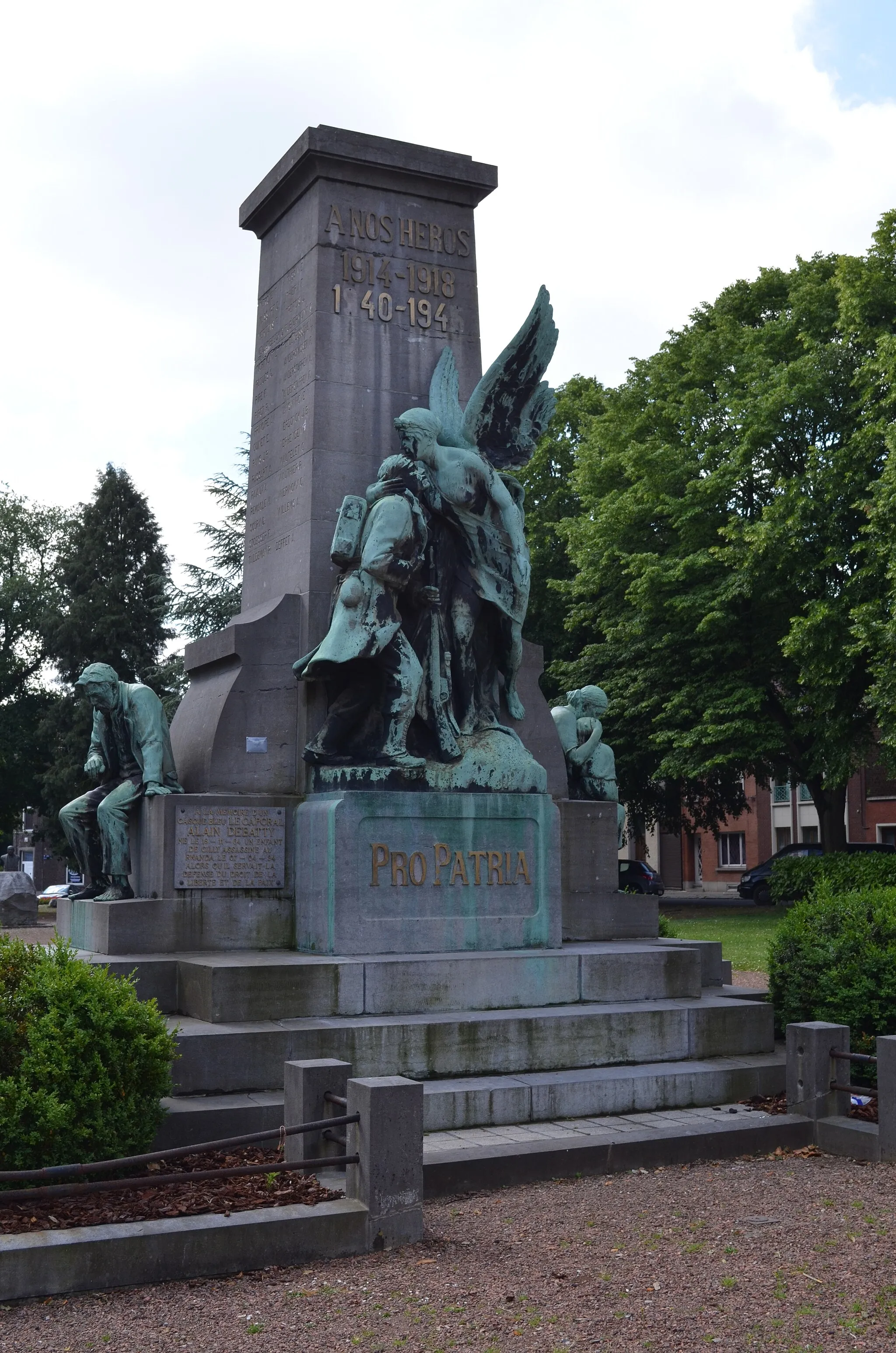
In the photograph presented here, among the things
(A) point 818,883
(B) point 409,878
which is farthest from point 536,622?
(B) point 409,878

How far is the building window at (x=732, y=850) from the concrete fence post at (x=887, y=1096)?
5344 cm

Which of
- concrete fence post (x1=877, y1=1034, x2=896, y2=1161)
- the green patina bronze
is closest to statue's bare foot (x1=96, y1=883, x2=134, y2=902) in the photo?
the green patina bronze

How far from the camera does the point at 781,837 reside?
59438 millimetres

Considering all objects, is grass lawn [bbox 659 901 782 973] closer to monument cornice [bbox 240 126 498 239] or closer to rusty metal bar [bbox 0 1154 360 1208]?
monument cornice [bbox 240 126 498 239]

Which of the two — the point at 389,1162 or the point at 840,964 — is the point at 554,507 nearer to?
the point at 840,964

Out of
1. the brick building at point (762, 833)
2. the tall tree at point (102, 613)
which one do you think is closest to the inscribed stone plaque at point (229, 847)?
the tall tree at point (102, 613)

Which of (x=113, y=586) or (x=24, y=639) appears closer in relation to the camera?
(x=113, y=586)

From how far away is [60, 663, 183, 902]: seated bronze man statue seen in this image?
10492mm

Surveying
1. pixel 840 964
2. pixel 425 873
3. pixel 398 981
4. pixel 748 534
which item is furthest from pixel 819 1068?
pixel 748 534

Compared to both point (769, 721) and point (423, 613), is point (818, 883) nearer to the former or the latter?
point (423, 613)

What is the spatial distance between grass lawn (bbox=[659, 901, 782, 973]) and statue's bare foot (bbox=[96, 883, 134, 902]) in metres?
9.18

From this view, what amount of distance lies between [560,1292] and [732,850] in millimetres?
57459

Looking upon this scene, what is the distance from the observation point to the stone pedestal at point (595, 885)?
11.5 metres

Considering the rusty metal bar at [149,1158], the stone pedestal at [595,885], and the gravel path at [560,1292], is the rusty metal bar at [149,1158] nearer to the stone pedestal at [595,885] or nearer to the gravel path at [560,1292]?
the gravel path at [560,1292]
